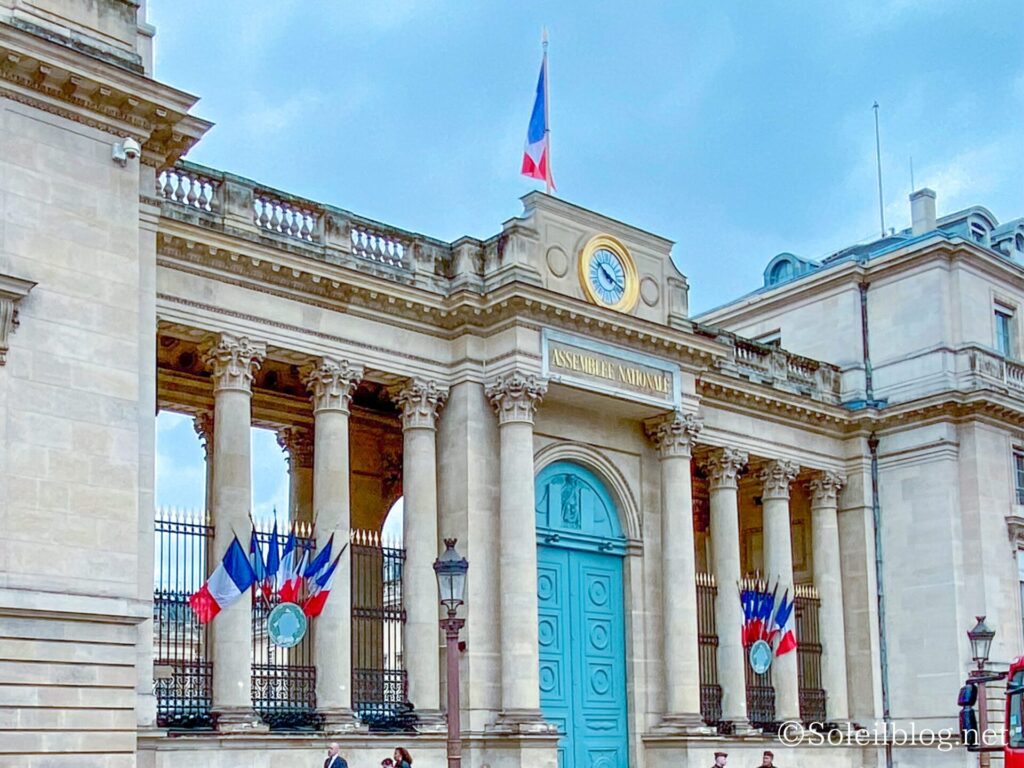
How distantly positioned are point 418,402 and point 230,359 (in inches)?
149

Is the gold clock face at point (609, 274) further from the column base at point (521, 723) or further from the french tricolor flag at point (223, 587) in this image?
the french tricolor flag at point (223, 587)

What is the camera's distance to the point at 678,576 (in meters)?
28.6

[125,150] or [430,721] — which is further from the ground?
[125,150]

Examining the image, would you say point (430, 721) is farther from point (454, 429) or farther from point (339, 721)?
point (454, 429)

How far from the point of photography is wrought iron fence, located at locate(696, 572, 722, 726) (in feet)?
99.8

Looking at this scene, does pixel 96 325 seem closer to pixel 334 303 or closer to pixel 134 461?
pixel 134 461

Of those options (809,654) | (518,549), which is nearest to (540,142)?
(518,549)

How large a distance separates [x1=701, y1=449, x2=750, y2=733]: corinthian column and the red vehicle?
12.2 metres

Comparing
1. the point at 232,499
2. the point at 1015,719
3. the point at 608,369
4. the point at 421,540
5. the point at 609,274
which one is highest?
the point at 609,274

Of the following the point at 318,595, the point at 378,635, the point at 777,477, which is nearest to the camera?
the point at 318,595

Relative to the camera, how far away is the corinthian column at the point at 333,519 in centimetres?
2384

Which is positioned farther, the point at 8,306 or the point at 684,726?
the point at 684,726

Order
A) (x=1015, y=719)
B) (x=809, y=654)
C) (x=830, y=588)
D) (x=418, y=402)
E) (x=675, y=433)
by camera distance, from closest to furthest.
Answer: (x=1015, y=719) → (x=418, y=402) → (x=675, y=433) → (x=809, y=654) → (x=830, y=588)

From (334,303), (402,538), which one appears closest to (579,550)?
(402,538)
